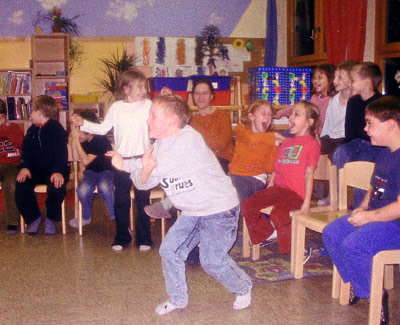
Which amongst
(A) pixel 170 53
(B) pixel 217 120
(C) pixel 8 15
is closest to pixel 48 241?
(B) pixel 217 120

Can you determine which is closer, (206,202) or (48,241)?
(206,202)

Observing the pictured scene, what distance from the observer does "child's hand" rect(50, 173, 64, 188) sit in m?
3.93

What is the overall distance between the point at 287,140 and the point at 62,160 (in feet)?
6.26

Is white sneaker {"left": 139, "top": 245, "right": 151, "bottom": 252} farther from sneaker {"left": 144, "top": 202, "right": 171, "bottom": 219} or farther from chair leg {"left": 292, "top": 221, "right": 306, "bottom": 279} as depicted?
chair leg {"left": 292, "top": 221, "right": 306, "bottom": 279}

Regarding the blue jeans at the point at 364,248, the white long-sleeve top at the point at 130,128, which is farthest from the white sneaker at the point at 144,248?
the blue jeans at the point at 364,248

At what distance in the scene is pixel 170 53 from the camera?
6715 mm

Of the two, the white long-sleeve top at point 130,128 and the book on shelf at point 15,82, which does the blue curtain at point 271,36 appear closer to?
the book on shelf at point 15,82

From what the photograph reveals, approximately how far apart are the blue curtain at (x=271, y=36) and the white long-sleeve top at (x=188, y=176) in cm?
447

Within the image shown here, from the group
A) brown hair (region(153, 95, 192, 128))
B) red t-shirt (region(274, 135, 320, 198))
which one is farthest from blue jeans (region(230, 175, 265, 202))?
brown hair (region(153, 95, 192, 128))

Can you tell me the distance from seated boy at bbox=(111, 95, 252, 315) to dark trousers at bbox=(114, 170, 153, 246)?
1.16 m

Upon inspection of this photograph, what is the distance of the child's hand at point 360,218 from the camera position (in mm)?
2246

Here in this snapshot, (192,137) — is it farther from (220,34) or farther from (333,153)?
(220,34)

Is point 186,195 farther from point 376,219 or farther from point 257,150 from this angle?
point 257,150

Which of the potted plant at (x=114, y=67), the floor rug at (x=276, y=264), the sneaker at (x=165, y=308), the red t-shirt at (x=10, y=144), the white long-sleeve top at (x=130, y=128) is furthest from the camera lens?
the potted plant at (x=114, y=67)
